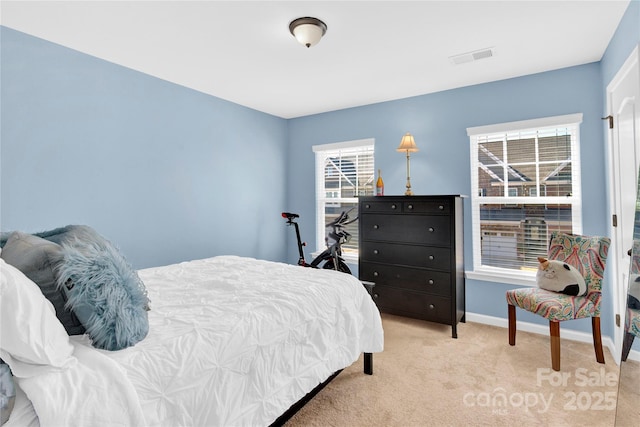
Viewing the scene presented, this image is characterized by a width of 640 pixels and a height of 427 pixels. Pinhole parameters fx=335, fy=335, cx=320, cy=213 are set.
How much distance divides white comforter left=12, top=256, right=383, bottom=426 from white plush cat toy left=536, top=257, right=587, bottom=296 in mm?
1569

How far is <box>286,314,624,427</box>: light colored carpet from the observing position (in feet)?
6.45

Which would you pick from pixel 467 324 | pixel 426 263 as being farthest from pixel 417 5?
pixel 467 324

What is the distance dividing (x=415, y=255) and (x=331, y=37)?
2155 millimetres

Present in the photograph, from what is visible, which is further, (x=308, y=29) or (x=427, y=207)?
(x=427, y=207)

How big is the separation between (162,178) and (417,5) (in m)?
2.77

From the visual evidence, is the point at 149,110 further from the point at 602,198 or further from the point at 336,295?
the point at 602,198

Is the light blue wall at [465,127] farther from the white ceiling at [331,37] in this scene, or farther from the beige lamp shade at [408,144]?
the beige lamp shade at [408,144]

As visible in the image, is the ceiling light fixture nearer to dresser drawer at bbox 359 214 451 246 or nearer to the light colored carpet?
dresser drawer at bbox 359 214 451 246

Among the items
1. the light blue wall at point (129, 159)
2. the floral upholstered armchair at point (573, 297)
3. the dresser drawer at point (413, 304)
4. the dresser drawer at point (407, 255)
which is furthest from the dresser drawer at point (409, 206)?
the light blue wall at point (129, 159)

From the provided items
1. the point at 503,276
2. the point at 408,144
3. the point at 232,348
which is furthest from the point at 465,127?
the point at 232,348

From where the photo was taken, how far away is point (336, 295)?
2.08 metres

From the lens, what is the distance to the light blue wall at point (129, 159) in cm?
253

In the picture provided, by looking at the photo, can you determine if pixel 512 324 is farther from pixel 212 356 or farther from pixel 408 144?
pixel 212 356

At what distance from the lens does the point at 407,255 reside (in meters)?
3.45
